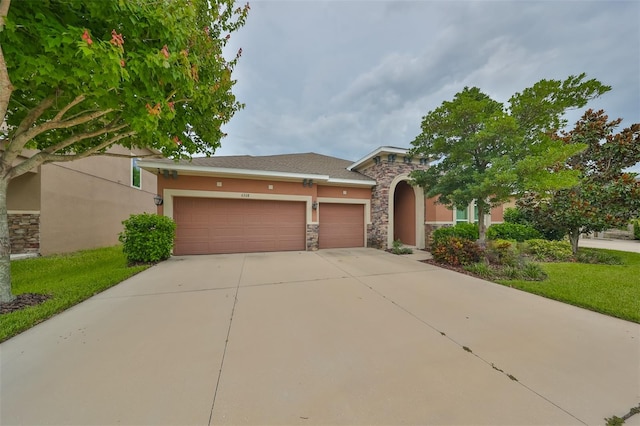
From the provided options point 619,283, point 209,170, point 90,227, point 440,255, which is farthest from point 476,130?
point 90,227

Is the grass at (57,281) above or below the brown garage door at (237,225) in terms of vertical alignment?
below

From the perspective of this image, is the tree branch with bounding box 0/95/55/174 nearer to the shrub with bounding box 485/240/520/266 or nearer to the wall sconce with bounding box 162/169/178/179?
the wall sconce with bounding box 162/169/178/179

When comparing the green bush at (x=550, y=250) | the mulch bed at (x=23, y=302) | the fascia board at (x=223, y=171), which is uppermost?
the fascia board at (x=223, y=171)

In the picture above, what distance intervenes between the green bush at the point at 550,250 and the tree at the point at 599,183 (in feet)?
1.79

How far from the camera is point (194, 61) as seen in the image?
375cm

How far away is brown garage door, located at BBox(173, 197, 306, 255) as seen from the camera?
27.3 ft

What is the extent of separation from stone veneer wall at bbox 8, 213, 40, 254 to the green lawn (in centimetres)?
1515

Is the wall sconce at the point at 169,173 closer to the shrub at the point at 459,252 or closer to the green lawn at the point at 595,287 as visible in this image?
the shrub at the point at 459,252

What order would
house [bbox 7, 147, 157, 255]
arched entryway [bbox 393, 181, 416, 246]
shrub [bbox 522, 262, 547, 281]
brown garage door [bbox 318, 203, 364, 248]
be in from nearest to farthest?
shrub [bbox 522, 262, 547, 281]
house [bbox 7, 147, 157, 255]
brown garage door [bbox 318, 203, 364, 248]
arched entryway [bbox 393, 181, 416, 246]

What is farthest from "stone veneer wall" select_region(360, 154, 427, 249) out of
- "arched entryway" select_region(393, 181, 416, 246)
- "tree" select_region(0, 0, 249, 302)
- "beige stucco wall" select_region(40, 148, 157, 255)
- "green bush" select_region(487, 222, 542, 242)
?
"beige stucco wall" select_region(40, 148, 157, 255)

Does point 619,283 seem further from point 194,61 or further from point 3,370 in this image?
point 3,370

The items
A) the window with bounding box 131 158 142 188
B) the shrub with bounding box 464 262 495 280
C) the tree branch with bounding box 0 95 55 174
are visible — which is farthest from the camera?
the window with bounding box 131 158 142 188

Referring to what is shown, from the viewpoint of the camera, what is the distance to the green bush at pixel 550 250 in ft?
25.1

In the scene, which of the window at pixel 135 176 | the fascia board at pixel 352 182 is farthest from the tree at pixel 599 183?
the window at pixel 135 176
